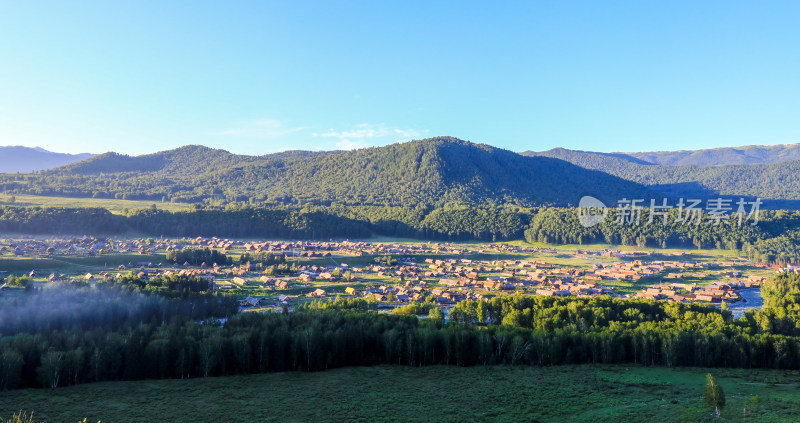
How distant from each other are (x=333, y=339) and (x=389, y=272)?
41.4m

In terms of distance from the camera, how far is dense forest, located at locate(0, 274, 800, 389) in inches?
1100

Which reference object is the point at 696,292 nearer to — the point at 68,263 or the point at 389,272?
the point at 389,272

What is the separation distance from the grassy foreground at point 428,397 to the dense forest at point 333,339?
4.05ft

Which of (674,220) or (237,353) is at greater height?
(674,220)

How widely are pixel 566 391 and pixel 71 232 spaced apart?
10338 centimetres

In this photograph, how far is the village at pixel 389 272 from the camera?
181ft

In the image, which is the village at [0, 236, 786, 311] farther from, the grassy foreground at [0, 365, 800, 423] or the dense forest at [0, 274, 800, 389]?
the grassy foreground at [0, 365, 800, 423]

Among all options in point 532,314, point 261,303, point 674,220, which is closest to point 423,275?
point 261,303

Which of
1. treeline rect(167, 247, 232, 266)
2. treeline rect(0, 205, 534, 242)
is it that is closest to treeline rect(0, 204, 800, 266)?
treeline rect(0, 205, 534, 242)

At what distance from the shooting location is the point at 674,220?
426 feet

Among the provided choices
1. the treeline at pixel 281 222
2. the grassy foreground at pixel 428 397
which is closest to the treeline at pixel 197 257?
the treeline at pixel 281 222

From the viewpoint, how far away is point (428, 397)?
25562 mm

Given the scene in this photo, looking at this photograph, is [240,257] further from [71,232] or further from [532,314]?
[532,314]

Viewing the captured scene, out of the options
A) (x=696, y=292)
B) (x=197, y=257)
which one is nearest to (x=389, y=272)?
(x=197, y=257)
